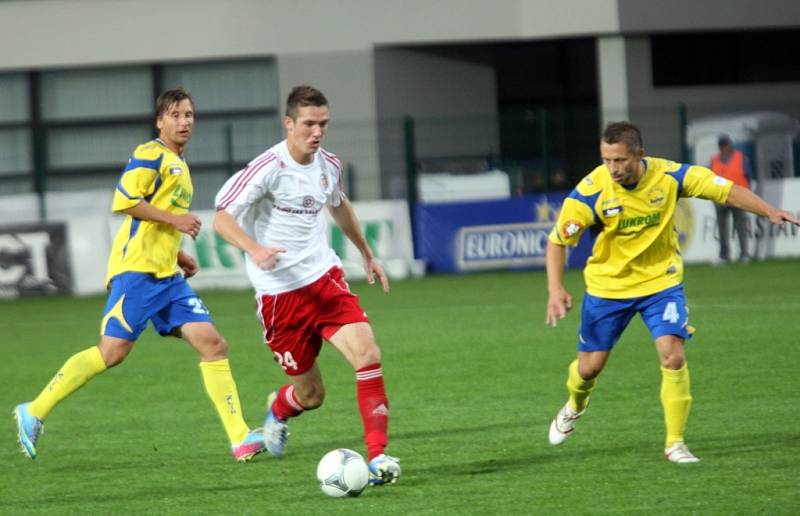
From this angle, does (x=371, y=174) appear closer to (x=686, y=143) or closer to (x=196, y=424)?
(x=686, y=143)

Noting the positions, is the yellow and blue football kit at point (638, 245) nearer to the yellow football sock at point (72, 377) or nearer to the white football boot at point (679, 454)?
the white football boot at point (679, 454)

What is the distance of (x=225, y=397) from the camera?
815 cm

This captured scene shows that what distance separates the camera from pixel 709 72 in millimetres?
30500

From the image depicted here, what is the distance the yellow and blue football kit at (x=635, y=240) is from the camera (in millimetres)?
7582

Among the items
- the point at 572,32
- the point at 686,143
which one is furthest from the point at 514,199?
the point at 572,32

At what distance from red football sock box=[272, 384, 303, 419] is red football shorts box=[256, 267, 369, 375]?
1.30ft

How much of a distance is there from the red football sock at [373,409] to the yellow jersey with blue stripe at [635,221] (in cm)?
119

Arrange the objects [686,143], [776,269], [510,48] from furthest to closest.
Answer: [510,48] → [686,143] → [776,269]

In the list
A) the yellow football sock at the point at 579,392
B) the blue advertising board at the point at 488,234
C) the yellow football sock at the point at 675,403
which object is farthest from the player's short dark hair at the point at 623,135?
the blue advertising board at the point at 488,234

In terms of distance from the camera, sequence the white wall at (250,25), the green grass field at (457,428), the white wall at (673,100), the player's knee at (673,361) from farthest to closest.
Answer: the white wall at (250,25)
the white wall at (673,100)
the player's knee at (673,361)
the green grass field at (457,428)

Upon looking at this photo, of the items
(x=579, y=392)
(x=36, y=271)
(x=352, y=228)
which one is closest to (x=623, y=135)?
(x=579, y=392)

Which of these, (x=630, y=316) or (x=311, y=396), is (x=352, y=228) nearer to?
(x=311, y=396)

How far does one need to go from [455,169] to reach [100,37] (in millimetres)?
8133

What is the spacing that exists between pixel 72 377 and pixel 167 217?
43.7 inches
